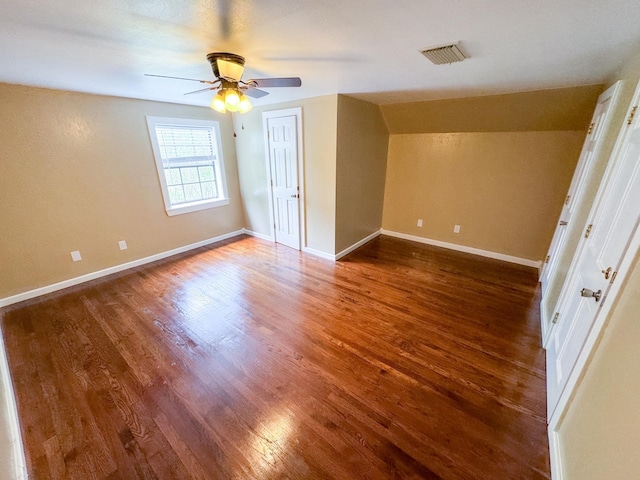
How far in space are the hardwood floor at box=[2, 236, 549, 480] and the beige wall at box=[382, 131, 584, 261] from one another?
2.96ft

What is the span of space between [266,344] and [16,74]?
3.05m

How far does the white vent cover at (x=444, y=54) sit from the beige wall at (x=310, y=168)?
57.0 inches

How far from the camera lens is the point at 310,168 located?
3.48 meters

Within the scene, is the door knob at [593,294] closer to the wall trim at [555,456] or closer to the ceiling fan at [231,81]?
the wall trim at [555,456]

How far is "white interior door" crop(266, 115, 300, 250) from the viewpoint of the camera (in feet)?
11.6

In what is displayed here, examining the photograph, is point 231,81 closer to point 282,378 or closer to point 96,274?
point 282,378

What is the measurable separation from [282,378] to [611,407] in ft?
5.47

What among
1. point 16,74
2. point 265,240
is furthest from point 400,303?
point 16,74

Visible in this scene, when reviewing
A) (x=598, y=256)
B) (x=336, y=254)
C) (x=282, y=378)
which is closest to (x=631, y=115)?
(x=598, y=256)

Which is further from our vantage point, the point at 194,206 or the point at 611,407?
the point at 194,206

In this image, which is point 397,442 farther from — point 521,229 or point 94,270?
point 94,270

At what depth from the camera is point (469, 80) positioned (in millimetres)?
2244

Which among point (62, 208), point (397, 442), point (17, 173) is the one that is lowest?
point (397, 442)

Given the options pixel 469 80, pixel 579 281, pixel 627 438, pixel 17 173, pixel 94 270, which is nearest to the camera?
pixel 627 438
